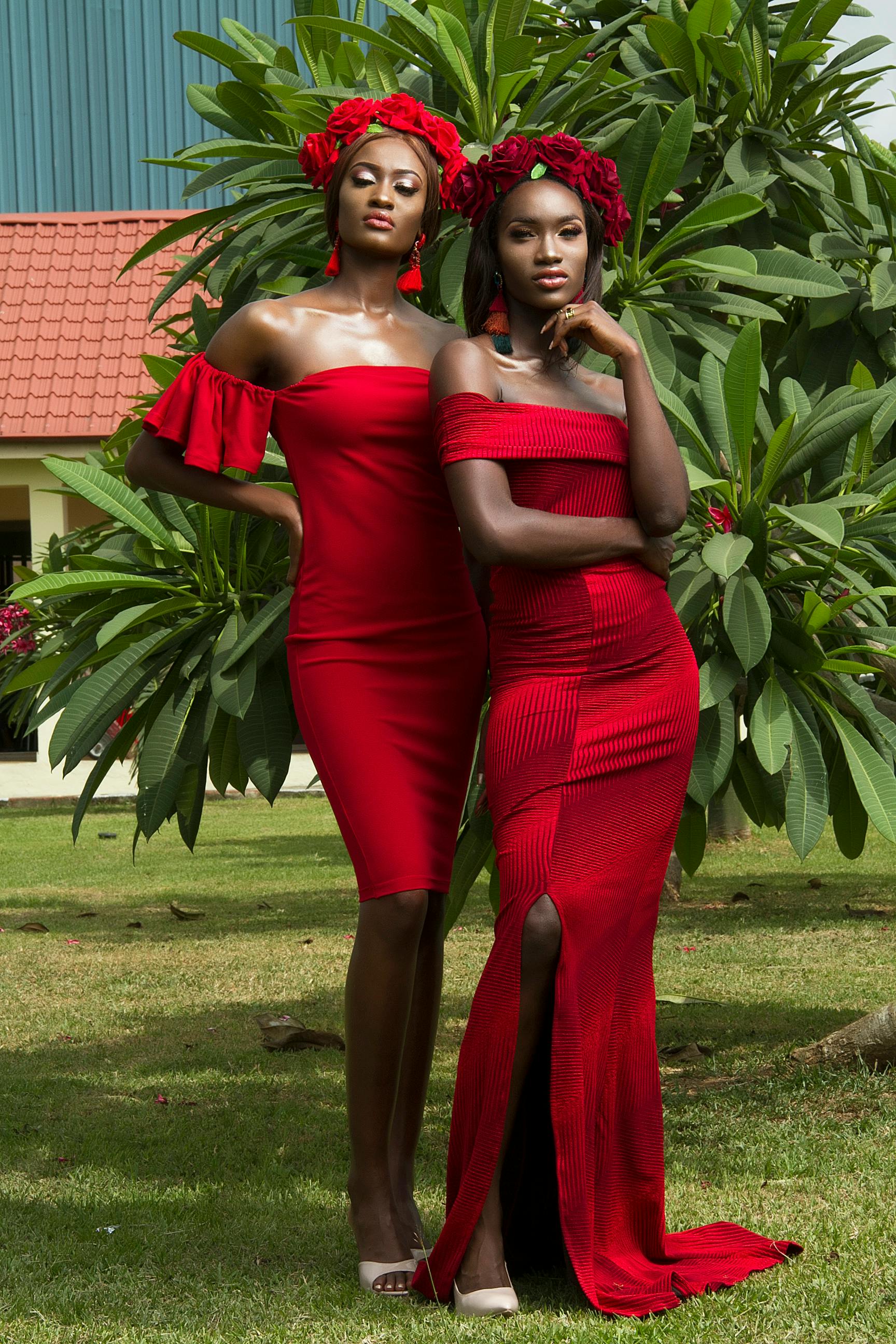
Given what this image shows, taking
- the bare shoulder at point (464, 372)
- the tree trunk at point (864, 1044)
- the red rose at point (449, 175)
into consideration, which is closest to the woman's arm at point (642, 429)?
the bare shoulder at point (464, 372)

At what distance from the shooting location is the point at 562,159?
8.29 feet

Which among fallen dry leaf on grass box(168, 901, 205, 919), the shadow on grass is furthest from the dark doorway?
the shadow on grass

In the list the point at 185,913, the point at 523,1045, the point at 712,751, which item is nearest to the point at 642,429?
the point at 712,751

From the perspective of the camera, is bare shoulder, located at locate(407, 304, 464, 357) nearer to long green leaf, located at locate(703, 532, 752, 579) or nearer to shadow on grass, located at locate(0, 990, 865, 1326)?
long green leaf, located at locate(703, 532, 752, 579)

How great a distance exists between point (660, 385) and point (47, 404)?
1116cm

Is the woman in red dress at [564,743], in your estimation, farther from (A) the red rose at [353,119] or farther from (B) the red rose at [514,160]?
(A) the red rose at [353,119]

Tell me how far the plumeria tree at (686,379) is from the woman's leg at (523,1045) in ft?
2.46

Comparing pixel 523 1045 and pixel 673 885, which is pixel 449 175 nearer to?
pixel 523 1045

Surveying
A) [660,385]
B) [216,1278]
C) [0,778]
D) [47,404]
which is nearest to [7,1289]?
[216,1278]

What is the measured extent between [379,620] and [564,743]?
40cm

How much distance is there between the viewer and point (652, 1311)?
2.45m

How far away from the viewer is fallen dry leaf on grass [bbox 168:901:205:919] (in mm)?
7598

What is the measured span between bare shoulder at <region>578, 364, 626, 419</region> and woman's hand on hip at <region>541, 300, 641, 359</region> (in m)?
0.09

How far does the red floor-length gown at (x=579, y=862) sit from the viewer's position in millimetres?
2410
